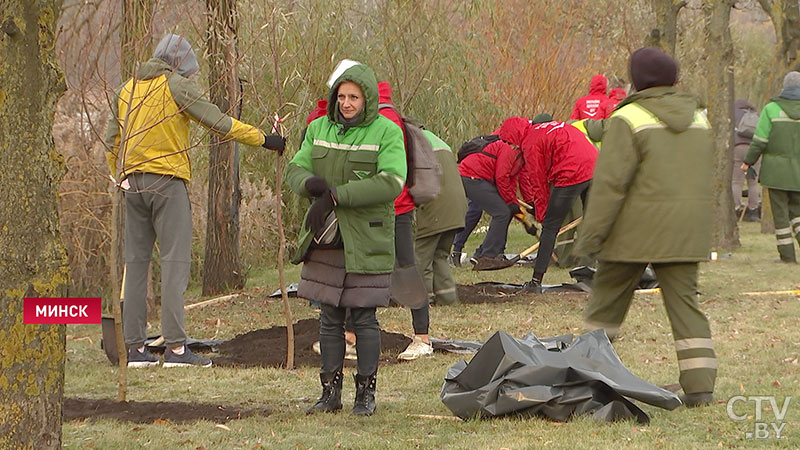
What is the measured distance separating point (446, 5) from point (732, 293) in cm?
553

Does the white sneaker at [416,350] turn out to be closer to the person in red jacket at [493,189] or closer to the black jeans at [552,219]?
the black jeans at [552,219]

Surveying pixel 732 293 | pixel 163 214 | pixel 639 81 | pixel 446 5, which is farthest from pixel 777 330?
pixel 446 5

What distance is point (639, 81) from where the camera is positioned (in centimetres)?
600

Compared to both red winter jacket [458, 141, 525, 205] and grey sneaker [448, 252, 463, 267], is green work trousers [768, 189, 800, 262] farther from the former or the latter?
grey sneaker [448, 252, 463, 267]

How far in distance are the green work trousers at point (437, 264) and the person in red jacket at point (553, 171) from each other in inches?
61.9

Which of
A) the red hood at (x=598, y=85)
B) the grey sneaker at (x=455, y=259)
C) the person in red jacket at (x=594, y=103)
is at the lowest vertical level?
the grey sneaker at (x=455, y=259)

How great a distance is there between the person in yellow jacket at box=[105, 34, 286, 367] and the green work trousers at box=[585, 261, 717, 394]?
2.16 metres

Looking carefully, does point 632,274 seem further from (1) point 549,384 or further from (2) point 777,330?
(2) point 777,330

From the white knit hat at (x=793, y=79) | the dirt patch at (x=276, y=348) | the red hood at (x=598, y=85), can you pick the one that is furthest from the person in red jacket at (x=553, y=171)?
the dirt patch at (x=276, y=348)

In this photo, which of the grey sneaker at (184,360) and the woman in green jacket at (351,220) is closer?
the woman in green jacket at (351,220)

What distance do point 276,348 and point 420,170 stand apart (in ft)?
5.76

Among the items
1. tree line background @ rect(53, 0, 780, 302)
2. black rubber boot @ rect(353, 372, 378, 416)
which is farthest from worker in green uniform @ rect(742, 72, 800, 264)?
black rubber boot @ rect(353, 372, 378, 416)

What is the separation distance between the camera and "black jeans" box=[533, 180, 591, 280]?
1146 cm

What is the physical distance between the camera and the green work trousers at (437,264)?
31.1ft
